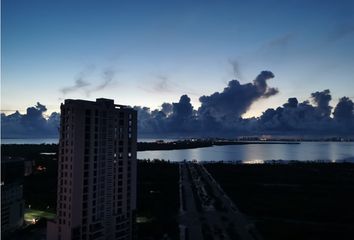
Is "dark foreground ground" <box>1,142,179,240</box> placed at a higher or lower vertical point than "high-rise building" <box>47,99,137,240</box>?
lower

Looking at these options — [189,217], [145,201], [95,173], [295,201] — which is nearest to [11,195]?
[95,173]

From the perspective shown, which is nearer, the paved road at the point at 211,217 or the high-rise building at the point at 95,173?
the high-rise building at the point at 95,173

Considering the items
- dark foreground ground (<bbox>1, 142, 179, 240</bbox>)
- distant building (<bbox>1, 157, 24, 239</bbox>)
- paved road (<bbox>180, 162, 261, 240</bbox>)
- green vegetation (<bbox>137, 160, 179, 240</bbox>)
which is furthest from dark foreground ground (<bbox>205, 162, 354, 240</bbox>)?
distant building (<bbox>1, 157, 24, 239</bbox>)

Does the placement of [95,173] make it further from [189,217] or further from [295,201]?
[295,201]

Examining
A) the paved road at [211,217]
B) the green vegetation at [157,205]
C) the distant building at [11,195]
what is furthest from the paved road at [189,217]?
the distant building at [11,195]

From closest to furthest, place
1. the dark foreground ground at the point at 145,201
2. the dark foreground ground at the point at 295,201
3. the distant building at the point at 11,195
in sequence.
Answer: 1. the distant building at the point at 11,195
2. the dark foreground ground at the point at 145,201
3. the dark foreground ground at the point at 295,201

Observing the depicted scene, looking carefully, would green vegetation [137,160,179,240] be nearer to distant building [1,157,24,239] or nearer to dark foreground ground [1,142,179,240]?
dark foreground ground [1,142,179,240]

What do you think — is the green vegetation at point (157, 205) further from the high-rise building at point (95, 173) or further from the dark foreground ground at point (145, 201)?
the high-rise building at point (95, 173)
